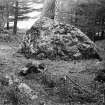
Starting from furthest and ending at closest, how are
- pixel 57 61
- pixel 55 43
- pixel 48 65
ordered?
1. pixel 55 43
2. pixel 57 61
3. pixel 48 65

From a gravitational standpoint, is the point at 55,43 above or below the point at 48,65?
above

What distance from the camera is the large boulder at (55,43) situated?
560 inches

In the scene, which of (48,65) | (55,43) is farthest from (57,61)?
(55,43)

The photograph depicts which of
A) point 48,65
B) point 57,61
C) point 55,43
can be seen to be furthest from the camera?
point 55,43

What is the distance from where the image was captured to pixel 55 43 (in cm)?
1455

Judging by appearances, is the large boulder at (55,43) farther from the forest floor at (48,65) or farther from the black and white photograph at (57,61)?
the forest floor at (48,65)

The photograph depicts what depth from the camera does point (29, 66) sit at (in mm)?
10133

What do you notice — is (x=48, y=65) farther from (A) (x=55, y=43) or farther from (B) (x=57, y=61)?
(A) (x=55, y=43)

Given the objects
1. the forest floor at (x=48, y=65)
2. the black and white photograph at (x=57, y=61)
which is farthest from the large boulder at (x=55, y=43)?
the forest floor at (x=48, y=65)

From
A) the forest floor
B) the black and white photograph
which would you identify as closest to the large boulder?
the black and white photograph

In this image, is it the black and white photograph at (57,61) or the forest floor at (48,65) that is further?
the forest floor at (48,65)

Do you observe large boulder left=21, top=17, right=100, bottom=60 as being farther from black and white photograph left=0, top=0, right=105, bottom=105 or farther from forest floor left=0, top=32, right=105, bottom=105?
forest floor left=0, top=32, right=105, bottom=105

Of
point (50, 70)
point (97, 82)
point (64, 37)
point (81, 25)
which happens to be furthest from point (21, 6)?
point (97, 82)

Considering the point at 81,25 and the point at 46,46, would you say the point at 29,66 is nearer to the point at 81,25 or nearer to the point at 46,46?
the point at 46,46
